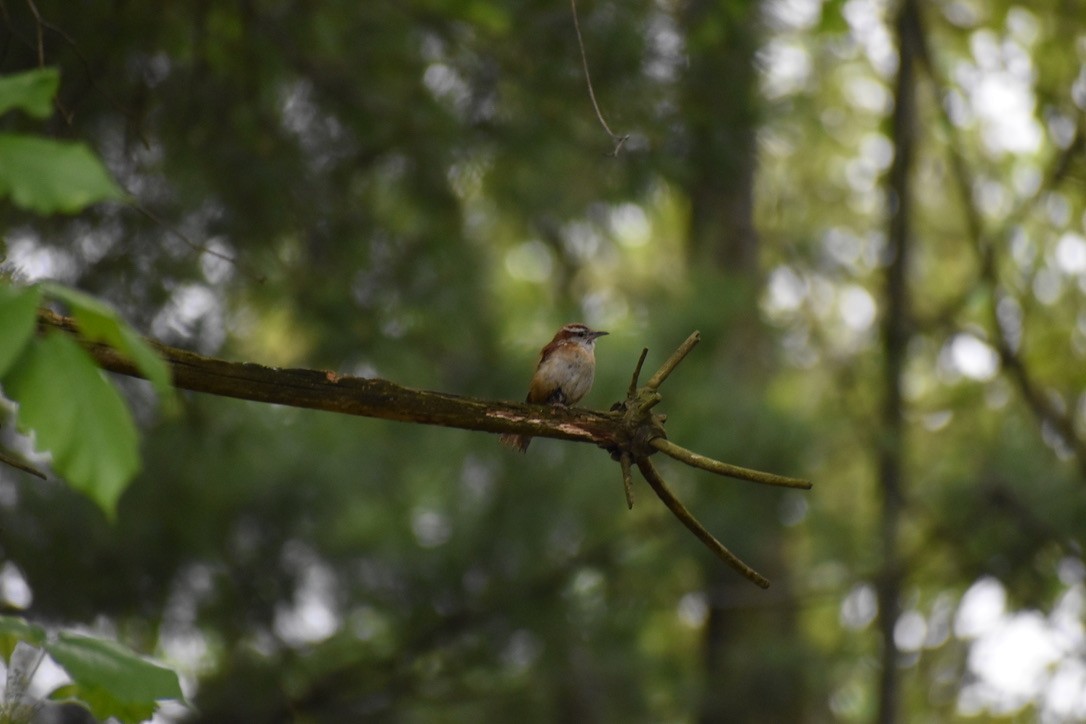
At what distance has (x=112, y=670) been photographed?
1.57 meters

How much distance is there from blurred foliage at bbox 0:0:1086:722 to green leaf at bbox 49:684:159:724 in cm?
210

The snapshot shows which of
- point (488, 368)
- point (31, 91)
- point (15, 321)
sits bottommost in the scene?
point (15, 321)

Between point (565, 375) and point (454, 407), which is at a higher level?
point (565, 375)

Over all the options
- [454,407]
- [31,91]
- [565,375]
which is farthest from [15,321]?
[565,375]

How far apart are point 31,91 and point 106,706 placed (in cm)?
108

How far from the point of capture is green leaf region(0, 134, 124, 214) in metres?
1.18

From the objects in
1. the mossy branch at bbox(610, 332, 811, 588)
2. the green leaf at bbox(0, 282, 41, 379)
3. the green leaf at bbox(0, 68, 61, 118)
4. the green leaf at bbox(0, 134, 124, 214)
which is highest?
the mossy branch at bbox(610, 332, 811, 588)

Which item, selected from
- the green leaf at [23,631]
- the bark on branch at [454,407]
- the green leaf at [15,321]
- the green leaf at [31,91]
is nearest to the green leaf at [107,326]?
the green leaf at [15,321]

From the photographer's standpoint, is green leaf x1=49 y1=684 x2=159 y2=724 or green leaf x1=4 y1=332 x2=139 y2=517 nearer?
green leaf x1=4 y1=332 x2=139 y2=517

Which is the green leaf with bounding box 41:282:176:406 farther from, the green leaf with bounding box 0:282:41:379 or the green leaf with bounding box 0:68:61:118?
the green leaf with bounding box 0:68:61:118

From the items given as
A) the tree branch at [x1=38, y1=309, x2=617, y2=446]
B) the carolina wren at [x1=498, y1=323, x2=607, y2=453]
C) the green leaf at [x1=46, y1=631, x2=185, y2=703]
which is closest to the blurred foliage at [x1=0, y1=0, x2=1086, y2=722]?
the carolina wren at [x1=498, y1=323, x2=607, y2=453]

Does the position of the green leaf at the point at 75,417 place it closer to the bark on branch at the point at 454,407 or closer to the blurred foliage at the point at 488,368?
the bark on branch at the point at 454,407

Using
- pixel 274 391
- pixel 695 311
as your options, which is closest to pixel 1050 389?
pixel 695 311

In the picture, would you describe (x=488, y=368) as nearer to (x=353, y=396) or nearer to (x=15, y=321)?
(x=353, y=396)
